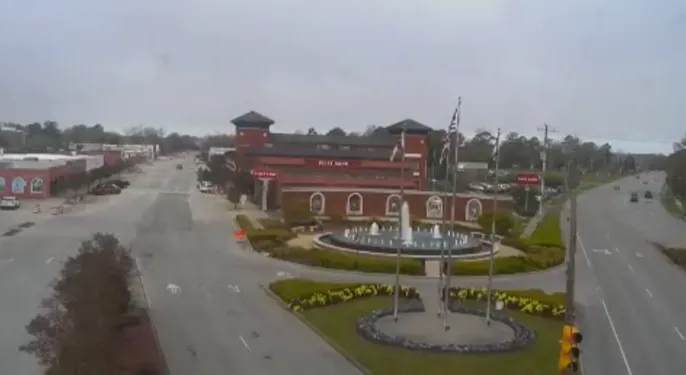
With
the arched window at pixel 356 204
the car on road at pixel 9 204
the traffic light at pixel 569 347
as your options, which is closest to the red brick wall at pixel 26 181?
the car on road at pixel 9 204

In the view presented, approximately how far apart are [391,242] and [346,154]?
3098cm

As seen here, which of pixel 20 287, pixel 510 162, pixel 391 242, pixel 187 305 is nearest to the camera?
pixel 187 305

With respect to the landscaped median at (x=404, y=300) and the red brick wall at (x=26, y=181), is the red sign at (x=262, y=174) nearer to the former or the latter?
the red brick wall at (x=26, y=181)

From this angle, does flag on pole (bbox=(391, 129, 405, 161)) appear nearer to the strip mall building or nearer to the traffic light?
the traffic light

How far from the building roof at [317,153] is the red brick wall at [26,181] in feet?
57.9

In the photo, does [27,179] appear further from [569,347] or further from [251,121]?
[569,347]

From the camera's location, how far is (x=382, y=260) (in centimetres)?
3266

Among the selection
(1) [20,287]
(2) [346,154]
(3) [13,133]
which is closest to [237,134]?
(2) [346,154]

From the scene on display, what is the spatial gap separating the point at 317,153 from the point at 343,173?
3308 millimetres

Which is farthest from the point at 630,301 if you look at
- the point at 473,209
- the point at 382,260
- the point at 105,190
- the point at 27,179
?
the point at 105,190

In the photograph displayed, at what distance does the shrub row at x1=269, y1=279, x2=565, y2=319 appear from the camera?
78.5 ft

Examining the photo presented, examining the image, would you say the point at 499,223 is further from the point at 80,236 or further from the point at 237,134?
the point at 237,134

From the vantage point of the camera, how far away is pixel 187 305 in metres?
23.8

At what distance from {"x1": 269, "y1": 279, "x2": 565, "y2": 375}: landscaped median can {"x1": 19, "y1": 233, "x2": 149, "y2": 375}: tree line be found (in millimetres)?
6149
